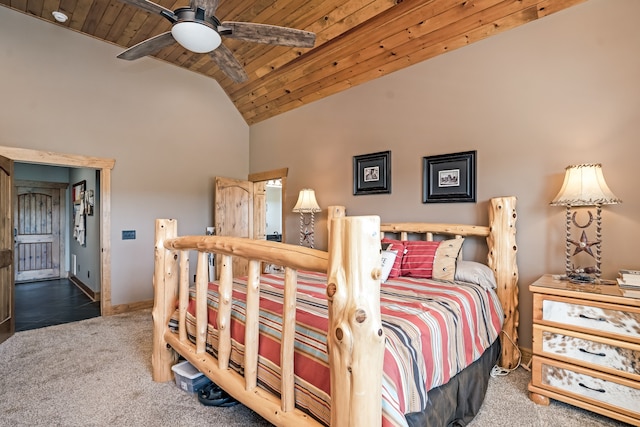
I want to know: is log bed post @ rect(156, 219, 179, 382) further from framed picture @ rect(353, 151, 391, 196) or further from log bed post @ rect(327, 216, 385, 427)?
framed picture @ rect(353, 151, 391, 196)

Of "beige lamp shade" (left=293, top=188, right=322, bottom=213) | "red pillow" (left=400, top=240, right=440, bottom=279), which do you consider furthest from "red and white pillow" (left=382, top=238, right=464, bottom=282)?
"beige lamp shade" (left=293, top=188, right=322, bottom=213)

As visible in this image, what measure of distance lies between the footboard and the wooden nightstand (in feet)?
5.27

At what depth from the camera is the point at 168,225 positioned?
2.31m

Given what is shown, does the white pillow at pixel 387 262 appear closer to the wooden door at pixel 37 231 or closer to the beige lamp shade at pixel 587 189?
the beige lamp shade at pixel 587 189

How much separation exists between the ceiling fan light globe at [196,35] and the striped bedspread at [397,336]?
175cm

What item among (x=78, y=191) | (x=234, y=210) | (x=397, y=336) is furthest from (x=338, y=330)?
(x=78, y=191)

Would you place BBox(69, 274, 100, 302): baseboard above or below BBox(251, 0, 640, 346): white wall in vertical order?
below

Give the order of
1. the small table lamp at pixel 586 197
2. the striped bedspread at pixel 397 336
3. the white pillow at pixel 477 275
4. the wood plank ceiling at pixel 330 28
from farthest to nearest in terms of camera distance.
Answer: the wood plank ceiling at pixel 330 28 < the white pillow at pixel 477 275 < the small table lamp at pixel 586 197 < the striped bedspread at pixel 397 336

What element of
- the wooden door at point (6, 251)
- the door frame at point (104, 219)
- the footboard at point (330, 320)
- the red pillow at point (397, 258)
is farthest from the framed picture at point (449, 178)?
the wooden door at point (6, 251)

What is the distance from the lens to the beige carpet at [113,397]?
6.16 feet

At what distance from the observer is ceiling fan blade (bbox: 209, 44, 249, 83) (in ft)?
8.28

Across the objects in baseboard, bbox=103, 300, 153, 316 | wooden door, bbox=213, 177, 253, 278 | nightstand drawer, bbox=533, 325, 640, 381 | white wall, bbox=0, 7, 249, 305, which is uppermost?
white wall, bbox=0, 7, 249, 305

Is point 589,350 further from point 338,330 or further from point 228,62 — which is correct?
point 228,62

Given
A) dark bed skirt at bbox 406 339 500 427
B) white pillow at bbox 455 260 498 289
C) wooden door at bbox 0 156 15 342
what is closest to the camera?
dark bed skirt at bbox 406 339 500 427
